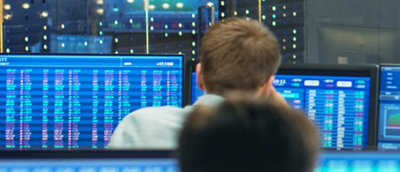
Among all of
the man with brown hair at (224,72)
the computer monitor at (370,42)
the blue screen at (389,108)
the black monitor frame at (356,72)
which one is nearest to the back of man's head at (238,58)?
the man with brown hair at (224,72)

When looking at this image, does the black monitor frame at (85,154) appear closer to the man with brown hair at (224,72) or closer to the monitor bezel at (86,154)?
the monitor bezel at (86,154)

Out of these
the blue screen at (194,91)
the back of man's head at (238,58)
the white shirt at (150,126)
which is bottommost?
the white shirt at (150,126)

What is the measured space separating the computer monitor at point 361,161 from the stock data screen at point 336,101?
1.38m

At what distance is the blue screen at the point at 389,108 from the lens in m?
2.27

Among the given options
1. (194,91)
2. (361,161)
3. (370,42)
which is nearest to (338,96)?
(194,91)

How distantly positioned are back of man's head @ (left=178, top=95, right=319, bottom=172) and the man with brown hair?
0.99 metres

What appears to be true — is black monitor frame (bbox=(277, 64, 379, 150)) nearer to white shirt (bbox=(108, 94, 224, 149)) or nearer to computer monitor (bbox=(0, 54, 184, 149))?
computer monitor (bbox=(0, 54, 184, 149))

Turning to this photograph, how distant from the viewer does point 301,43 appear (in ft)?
27.1

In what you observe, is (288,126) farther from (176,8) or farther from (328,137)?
(176,8)

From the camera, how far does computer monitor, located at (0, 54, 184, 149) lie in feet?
7.95

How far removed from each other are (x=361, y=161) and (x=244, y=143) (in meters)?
0.37

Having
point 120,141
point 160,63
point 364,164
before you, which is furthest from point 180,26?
point 364,164

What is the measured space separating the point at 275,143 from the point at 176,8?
771 centimetres

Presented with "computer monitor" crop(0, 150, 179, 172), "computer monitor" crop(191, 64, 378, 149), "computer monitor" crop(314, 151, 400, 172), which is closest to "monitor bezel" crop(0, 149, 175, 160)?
"computer monitor" crop(0, 150, 179, 172)
